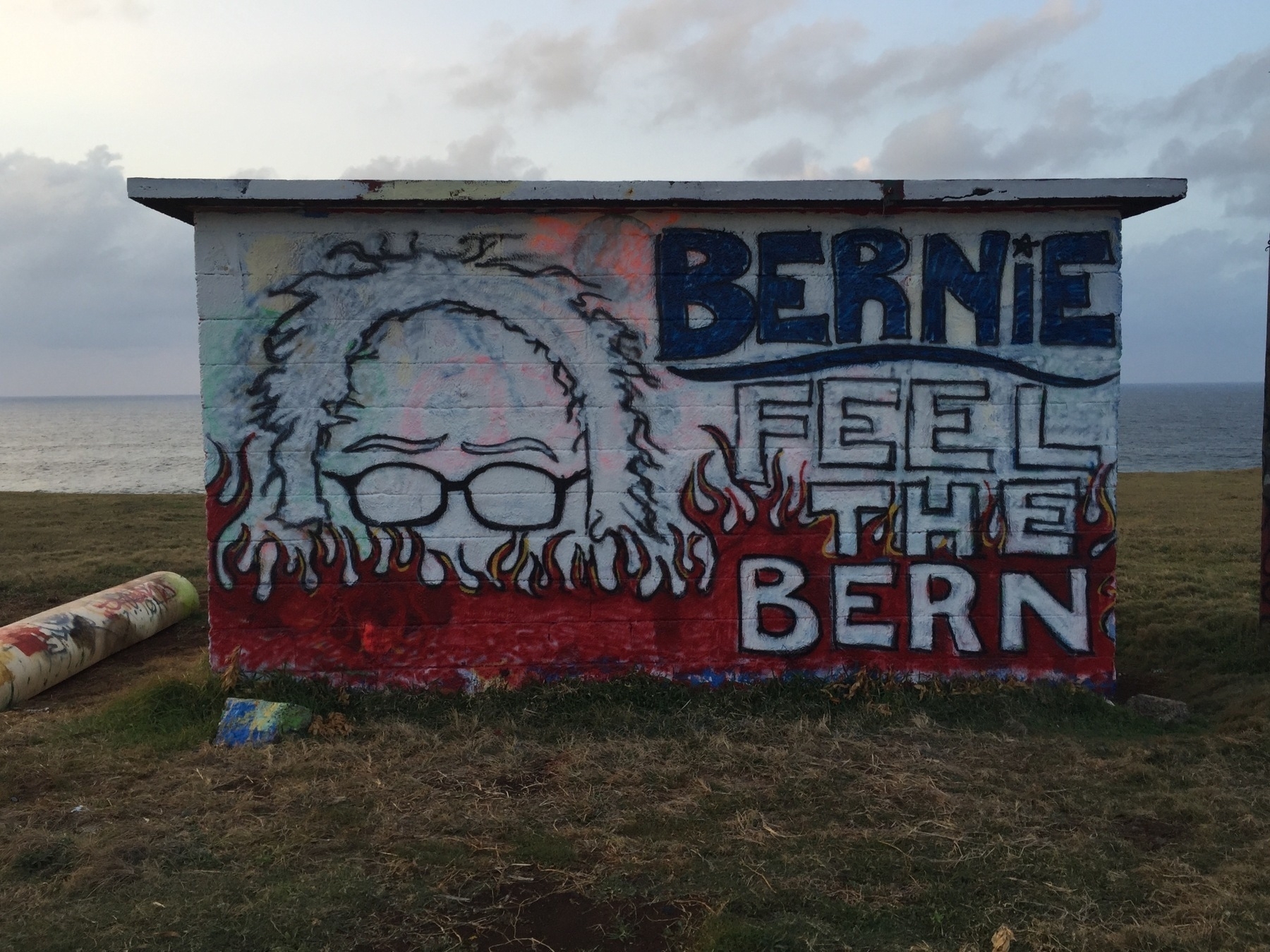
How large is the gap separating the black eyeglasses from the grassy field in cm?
113

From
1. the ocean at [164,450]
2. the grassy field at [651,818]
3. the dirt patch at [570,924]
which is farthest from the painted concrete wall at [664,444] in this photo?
the ocean at [164,450]

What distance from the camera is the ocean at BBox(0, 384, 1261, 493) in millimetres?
42656

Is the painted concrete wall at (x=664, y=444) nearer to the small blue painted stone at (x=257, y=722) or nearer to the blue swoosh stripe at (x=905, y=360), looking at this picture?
the blue swoosh stripe at (x=905, y=360)

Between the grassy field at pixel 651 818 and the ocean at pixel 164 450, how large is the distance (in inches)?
1104

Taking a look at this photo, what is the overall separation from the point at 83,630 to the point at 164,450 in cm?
6657

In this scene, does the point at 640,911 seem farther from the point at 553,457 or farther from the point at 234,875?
the point at 553,457

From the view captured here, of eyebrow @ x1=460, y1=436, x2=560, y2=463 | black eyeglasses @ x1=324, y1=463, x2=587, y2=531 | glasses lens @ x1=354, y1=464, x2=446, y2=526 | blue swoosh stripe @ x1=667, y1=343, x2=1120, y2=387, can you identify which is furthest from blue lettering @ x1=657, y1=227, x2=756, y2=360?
glasses lens @ x1=354, y1=464, x2=446, y2=526

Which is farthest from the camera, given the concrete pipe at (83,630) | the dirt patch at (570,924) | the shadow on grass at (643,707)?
the concrete pipe at (83,630)

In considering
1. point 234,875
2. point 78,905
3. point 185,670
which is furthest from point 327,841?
point 185,670

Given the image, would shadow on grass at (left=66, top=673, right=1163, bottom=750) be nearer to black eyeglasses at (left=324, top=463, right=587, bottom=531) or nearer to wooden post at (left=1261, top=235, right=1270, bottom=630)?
black eyeglasses at (left=324, top=463, right=587, bottom=531)

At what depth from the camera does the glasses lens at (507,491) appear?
623 cm

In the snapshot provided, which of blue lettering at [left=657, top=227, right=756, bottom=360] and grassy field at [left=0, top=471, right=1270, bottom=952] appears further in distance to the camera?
blue lettering at [left=657, top=227, right=756, bottom=360]

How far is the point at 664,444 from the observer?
6258 millimetres

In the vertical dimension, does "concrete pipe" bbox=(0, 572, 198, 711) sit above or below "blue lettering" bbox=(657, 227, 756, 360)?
below
